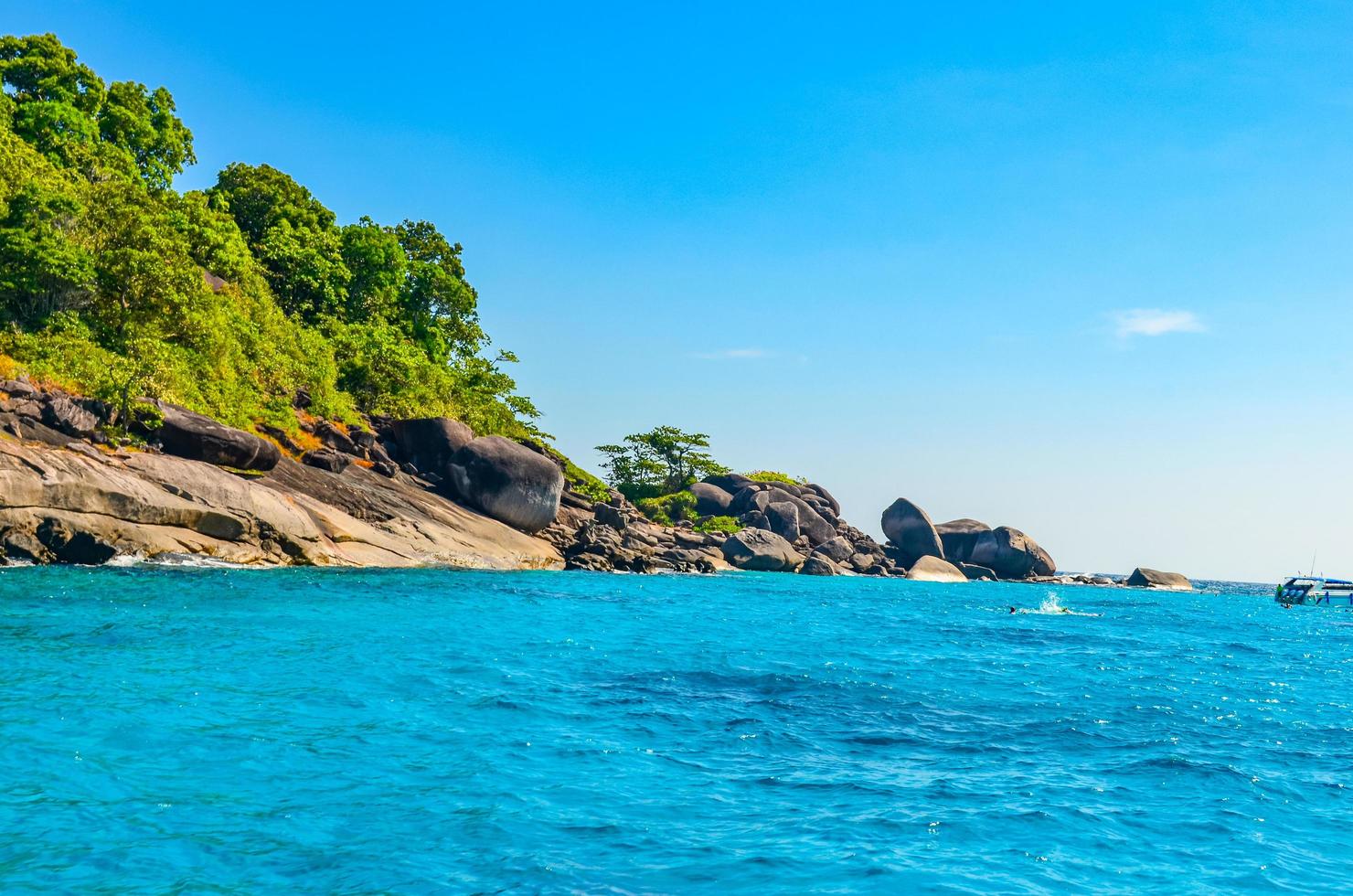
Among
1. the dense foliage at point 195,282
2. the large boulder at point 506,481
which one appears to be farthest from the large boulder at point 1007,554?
the large boulder at point 506,481

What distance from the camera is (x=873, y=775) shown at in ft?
35.2

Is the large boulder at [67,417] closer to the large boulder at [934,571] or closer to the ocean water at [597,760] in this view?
the ocean water at [597,760]

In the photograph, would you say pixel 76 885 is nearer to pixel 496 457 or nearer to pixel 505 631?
pixel 505 631

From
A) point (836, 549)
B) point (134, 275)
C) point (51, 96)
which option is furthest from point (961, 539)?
point (51, 96)

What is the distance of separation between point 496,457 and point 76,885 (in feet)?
116

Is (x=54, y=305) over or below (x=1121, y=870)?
over

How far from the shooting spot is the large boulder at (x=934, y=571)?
7112cm

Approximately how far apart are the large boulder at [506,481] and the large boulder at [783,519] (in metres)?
29.1

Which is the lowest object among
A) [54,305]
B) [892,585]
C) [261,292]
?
[892,585]

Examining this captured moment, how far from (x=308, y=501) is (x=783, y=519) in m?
43.9

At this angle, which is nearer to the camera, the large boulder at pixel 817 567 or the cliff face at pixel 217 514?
the cliff face at pixel 217 514

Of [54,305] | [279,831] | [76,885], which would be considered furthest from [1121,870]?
[54,305]

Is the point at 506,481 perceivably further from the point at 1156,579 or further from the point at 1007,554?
the point at 1156,579

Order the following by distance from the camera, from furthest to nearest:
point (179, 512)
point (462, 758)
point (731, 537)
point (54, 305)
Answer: point (731, 537) → point (54, 305) → point (179, 512) → point (462, 758)
